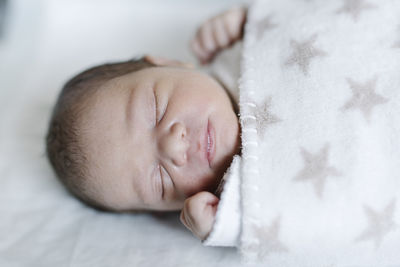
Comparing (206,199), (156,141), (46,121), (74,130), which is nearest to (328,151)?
(206,199)

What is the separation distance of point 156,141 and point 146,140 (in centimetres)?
2

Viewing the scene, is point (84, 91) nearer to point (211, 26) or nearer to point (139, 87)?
point (139, 87)

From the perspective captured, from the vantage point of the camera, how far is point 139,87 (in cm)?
103

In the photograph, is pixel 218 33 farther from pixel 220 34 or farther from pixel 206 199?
pixel 206 199

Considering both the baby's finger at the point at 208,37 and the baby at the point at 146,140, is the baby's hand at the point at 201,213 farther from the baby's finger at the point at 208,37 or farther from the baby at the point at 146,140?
the baby's finger at the point at 208,37

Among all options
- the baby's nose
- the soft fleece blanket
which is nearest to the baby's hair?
the baby's nose

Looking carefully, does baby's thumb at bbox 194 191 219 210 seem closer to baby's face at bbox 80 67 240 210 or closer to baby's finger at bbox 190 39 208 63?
baby's face at bbox 80 67 240 210

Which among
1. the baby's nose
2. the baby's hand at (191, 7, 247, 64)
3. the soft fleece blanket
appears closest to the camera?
the soft fleece blanket

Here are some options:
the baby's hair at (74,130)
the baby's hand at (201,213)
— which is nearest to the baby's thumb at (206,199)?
the baby's hand at (201,213)

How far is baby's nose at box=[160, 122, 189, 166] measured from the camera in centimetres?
94

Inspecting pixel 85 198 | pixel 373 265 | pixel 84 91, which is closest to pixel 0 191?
pixel 85 198

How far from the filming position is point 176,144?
93 centimetres

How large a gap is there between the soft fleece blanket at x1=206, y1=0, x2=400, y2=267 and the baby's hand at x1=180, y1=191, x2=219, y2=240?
0.03 meters

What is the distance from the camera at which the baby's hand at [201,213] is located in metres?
0.88
